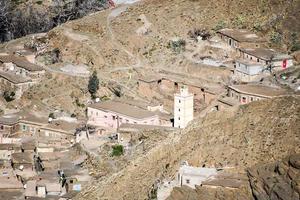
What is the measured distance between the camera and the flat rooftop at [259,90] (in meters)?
63.2

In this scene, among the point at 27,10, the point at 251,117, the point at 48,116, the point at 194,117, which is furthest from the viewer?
the point at 27,10

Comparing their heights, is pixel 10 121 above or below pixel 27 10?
below

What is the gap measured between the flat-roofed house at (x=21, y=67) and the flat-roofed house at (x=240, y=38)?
580 inches

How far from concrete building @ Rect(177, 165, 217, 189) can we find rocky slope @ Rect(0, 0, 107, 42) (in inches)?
1670

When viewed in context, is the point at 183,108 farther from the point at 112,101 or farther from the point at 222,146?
the point at 222,146

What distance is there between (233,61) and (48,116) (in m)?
14.7

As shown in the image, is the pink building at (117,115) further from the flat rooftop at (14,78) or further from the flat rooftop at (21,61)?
the flat rooftop at (21,61)

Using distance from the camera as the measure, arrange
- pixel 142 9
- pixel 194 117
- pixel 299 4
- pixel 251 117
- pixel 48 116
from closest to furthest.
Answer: pixel 251 117
pixel 194 117
pixel 48 116
pixel 299 4
pixel 142 9

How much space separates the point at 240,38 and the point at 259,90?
436 inches

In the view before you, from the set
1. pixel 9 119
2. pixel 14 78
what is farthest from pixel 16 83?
pixel 9 119

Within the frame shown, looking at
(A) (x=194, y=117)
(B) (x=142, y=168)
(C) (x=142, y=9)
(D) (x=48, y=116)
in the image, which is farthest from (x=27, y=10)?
(B) (x=142, y=168)

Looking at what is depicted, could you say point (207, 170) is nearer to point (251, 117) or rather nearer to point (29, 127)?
point (251, 117)

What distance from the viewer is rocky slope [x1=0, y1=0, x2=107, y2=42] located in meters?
94.8

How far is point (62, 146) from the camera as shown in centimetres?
6688
